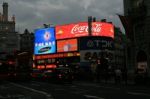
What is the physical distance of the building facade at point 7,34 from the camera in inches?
6331

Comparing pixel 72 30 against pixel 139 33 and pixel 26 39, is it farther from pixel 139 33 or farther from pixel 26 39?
pixel 26 39

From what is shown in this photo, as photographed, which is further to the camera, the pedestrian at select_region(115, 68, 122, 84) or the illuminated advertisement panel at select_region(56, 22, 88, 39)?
the illuminated advertisement panel at select_region(56, 22, 88, 39)

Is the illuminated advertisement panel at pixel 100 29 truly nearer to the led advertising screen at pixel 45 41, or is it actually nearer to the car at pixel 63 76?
the led advertising screen at pixel 45 41

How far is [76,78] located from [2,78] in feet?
54.5

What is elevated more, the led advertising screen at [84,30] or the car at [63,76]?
the led advertising screen at [84,30]

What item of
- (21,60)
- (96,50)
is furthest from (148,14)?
(96,50)

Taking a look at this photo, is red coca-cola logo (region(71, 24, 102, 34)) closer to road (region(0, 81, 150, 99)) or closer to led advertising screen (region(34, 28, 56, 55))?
led advertising screen (region(34, 28, 56, 55))

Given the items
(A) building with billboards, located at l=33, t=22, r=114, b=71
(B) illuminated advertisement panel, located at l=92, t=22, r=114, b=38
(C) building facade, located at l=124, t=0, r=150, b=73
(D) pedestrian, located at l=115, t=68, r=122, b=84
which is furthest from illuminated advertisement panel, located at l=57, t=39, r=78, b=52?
(D) pedestrian, located at l=115, t=68, r=122, b=84

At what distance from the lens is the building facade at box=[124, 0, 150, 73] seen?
5041 cm

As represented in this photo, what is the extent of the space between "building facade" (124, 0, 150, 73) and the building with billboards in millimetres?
31092

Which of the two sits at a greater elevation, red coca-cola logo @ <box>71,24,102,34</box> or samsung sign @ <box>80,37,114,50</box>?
red coca-cola logo @ <box>71,24,102,34</box>

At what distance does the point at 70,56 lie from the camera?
295ft

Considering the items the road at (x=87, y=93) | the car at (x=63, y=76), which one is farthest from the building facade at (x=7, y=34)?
the road at (x=87, y=93)

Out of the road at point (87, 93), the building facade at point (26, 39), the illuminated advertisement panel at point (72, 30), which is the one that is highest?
the building facade at point (26, 39)
